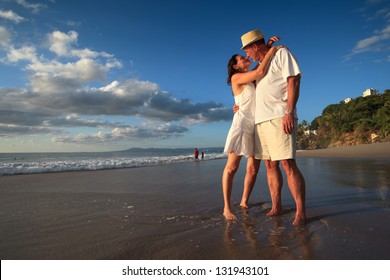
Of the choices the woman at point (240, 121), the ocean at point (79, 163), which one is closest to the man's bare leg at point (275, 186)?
the woman at point (240, 121)

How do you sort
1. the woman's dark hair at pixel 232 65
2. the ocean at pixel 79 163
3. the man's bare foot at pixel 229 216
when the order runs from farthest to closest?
the ocean at pixel 79 163, the woman's dark hair at pixel 232 65, the man's bare foot at pixel 229 216

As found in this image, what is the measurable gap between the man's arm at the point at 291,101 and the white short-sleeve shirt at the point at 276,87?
0.08 meters

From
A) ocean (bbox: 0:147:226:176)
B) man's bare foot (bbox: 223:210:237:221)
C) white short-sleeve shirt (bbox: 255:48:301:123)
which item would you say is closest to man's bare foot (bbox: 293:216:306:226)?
man's bare foot (bbox: 223:210:237:221)

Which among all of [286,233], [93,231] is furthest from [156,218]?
[286,233]

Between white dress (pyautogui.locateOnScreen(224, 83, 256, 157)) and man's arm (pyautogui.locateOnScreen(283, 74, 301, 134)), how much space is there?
22.1 inches

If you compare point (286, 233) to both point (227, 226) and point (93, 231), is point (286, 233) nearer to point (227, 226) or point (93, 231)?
point (227, 226)

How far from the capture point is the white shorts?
10.1ft

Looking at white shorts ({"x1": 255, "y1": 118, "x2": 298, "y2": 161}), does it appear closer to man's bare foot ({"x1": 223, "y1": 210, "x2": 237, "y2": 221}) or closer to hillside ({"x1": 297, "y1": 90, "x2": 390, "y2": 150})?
man's bare foot ({"x1": 223, "y1": 210, "x2": 237, "y2": 221})

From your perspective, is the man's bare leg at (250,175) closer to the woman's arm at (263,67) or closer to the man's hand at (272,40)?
the woman's arm at (263,67)

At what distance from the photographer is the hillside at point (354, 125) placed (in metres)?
46.8

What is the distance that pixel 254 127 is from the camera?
356 cm

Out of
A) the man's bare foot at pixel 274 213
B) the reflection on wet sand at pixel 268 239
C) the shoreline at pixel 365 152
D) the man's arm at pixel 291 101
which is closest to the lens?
the reflection on wet sand at pixel 268 239

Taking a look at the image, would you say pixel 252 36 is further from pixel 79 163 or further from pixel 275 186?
pixel 79 163

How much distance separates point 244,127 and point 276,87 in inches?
25.3
